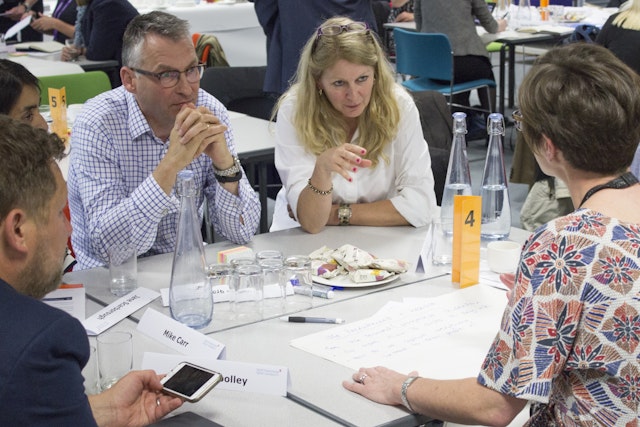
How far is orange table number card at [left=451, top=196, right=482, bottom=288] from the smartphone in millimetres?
785

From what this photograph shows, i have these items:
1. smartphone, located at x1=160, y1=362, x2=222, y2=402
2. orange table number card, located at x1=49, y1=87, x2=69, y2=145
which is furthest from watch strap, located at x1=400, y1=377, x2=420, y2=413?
orange table number card, located at x1=49, y1=87, x2=69, y2=145

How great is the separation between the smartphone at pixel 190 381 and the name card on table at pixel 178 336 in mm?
103

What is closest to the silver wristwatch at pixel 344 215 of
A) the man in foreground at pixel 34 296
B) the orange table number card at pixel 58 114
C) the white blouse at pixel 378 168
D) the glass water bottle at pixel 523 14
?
the white blouse at pixel 378 168

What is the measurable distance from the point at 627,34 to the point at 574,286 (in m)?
3.95

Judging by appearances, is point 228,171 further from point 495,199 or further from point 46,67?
point 46,67

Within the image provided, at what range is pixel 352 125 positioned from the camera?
2865 mm

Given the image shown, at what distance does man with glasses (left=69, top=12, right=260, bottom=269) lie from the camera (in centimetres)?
245

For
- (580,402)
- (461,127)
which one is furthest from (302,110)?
(580,402)

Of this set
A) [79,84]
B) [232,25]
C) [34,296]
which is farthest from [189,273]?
[232,25]

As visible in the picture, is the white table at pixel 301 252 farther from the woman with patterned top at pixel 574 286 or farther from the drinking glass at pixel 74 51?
the drinking glass at pixel 74 51

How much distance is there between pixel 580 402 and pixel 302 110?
1582 millimetres

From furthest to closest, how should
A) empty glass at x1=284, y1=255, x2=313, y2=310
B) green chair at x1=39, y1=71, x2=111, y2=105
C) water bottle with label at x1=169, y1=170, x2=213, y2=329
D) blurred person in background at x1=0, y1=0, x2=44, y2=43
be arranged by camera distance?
blurred person in background at x1=0, y1=0, x2=44, y2=43, green chair at x1=39, y1=71, x2=111, y2=105, empty glass at x1=284, y1=255, x2=313, y2=310, water bottle with label at x1=169, y1=170, x2=213, y2=329

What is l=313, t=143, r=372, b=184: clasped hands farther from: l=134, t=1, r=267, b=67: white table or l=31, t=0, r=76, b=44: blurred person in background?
l=134, t=1, r=267, b=67: white table

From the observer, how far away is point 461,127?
95.4 inches
